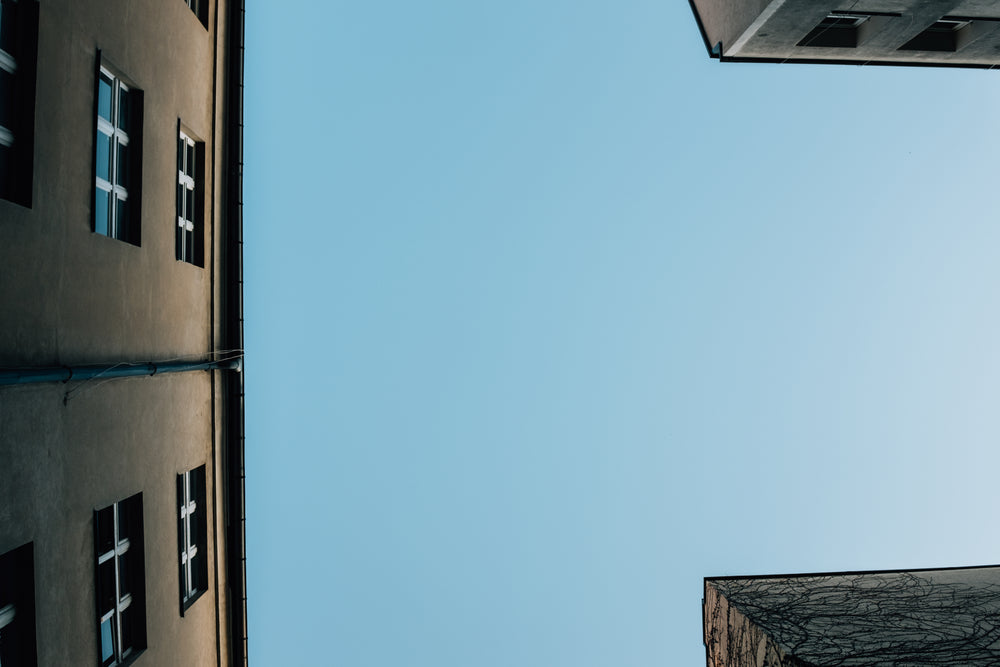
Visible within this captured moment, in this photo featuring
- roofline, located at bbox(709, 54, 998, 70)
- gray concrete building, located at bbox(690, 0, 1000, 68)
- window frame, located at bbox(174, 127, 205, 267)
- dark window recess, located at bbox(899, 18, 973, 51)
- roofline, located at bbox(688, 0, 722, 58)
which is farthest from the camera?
roofline, located at bbox(688, 0, 722, 58)

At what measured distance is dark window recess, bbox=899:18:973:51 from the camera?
60.0 feet

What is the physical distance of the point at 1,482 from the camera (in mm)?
8688

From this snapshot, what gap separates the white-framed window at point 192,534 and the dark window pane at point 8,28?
8899 mm

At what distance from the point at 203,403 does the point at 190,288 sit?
2.68m

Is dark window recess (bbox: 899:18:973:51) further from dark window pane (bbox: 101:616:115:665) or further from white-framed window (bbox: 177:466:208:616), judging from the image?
dark window pane (bbox: 101:616:115:665)

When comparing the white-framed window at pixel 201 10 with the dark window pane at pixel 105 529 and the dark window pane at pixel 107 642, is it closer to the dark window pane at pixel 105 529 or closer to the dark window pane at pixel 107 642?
the dark window pane at pixel 105 529

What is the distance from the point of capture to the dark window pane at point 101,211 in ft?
38.1

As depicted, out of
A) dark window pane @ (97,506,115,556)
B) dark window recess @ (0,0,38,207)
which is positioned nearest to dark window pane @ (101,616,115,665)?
dark window pane @ (97,506,115,556)

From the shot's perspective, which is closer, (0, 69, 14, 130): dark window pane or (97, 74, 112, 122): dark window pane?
(0, 69, 14, 130): dark window pane

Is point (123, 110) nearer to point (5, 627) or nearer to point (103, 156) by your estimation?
point (103, 156)

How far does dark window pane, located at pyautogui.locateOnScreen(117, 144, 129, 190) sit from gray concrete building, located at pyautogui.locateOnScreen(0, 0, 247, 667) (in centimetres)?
5

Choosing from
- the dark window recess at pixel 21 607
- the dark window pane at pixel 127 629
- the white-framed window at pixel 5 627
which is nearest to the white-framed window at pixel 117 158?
the dark window recess at pixel 21 607

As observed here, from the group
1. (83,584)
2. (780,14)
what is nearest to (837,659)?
(83,584)

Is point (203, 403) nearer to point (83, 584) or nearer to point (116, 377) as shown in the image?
point (116, 377)
